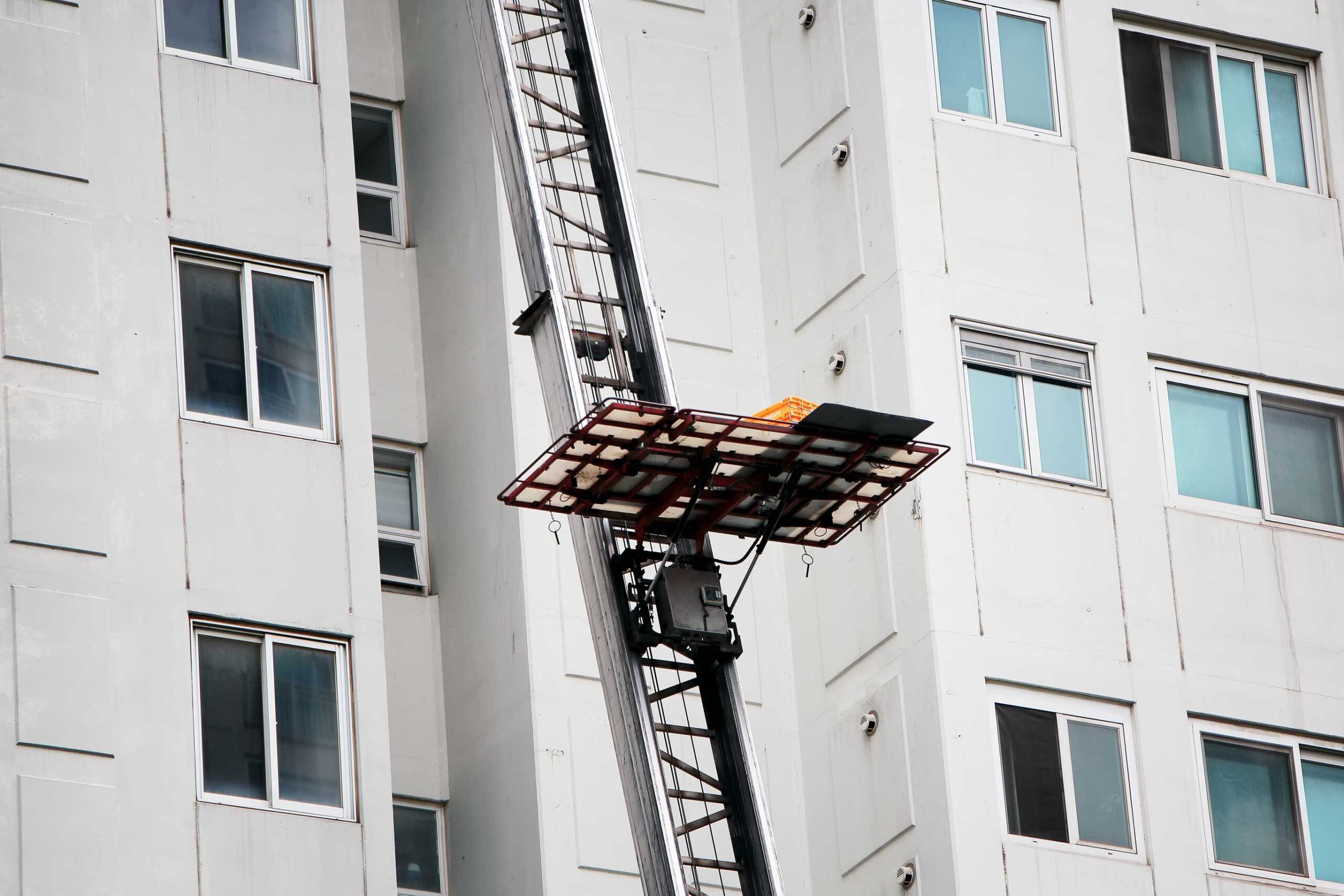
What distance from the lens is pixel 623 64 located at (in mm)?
27188

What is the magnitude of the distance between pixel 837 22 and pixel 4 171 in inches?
328

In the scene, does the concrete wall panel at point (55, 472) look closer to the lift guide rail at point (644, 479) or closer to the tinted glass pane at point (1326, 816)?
the lift guide rail at point (644, 479)

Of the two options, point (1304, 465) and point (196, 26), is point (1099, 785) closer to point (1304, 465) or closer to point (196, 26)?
point (1304, 465)

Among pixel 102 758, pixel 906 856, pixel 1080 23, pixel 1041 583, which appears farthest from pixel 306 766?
pixel 1080 23

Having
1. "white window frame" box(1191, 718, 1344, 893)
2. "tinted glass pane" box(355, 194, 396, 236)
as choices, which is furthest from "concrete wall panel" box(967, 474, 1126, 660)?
"tinted glass pane" box(355, 194, 396, 236)

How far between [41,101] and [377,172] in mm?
5653

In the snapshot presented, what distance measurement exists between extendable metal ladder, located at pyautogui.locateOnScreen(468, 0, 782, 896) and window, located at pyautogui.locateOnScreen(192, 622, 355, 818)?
8.84 ft

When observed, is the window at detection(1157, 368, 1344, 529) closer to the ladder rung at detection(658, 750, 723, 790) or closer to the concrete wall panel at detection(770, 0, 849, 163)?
the concrete wall panel at detection(770, 0, 849, 163)

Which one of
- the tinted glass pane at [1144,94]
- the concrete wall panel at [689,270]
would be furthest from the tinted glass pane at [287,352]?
the tinted glass pane at [1144,94]

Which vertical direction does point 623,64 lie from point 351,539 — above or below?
above

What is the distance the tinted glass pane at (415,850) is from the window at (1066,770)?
566cm

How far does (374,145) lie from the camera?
27922 mm

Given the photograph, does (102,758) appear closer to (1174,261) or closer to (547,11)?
(547,11)

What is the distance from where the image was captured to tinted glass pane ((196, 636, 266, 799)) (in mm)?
21391
